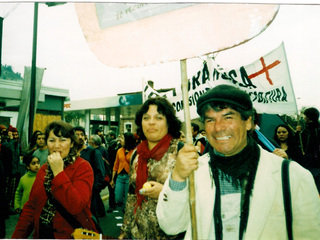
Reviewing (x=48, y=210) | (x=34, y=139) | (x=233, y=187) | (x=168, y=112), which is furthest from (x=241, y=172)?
(x=34, y=139)

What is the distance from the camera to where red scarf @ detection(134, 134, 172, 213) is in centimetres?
193

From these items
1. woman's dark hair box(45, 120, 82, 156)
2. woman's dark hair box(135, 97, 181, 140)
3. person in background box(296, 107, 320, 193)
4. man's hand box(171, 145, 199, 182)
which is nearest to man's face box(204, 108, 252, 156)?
man's hand box(171, 145, 199, 182)

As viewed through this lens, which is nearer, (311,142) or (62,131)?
(62,131)

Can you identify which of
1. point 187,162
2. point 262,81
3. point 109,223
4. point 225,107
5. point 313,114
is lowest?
point 109,223

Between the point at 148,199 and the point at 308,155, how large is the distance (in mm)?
2915

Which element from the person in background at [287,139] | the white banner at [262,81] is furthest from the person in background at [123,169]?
the person in background at [287,139]

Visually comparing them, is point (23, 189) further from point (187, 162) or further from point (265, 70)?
point (265, 70)

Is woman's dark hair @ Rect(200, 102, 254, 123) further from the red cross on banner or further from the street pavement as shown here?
the street pavement

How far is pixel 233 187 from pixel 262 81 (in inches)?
115

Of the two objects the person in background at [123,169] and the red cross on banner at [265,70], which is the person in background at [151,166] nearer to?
the red cross on banner at [265,70]

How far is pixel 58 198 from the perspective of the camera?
176 centimetres

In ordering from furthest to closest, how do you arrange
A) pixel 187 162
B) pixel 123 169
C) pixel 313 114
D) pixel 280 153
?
pixel 123 169, pixel 313 114, pixel 280 153, pixel 187 162

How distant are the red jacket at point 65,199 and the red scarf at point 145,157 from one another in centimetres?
38

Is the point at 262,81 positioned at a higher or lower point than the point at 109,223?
higher
